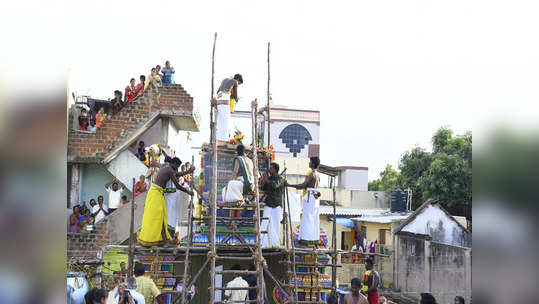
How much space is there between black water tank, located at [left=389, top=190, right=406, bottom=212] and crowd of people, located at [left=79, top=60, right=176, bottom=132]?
1844cm

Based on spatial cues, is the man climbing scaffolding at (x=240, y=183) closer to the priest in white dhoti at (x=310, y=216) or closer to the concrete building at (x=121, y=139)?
the priest in white dhoti at (x=310, y=216)

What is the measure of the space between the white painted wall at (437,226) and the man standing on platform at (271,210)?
1296cm

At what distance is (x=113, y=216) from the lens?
1448 centimetres

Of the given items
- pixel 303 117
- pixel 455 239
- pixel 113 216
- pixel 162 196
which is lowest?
pixel 455 239

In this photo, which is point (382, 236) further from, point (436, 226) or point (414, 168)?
point (414, 168)

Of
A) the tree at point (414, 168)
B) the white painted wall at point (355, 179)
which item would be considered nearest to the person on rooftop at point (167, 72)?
the tree at point (414, 168)

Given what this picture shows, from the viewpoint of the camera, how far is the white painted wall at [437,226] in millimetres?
22328

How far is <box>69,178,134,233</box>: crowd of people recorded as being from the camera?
49.0 ft

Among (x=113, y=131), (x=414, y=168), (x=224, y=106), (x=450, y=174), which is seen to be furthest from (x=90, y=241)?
(x=414, y=168)

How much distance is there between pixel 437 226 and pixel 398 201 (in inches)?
285
